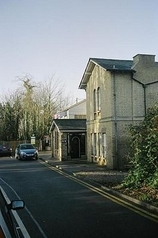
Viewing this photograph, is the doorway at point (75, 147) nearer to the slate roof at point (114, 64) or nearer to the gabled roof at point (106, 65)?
the gabled roof at point (106, 65)

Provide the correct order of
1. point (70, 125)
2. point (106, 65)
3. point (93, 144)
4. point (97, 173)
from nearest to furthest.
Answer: point (97, 173) < point (106, 65) < point (93, 144) < point (70, 125)

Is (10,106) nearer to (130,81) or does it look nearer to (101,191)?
(130,81)

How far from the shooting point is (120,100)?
74.3 feet

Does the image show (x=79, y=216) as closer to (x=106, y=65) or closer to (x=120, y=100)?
(x=120, y=100)

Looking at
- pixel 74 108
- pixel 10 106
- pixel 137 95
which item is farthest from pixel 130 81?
pixel 10 106

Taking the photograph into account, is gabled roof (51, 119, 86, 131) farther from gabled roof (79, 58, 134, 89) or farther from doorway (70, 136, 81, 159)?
gabled roof (79, 58, 134, 89)

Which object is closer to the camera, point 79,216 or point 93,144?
point 79,216

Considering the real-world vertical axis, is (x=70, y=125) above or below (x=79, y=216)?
above

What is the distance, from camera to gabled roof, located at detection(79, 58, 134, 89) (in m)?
22.8

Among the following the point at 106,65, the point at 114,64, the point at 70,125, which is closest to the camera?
the point at 106,65

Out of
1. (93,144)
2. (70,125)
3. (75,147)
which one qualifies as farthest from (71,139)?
(93,144)

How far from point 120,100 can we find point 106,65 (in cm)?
295

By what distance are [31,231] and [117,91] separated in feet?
53.9

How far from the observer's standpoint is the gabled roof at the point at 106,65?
22842 millimetres
